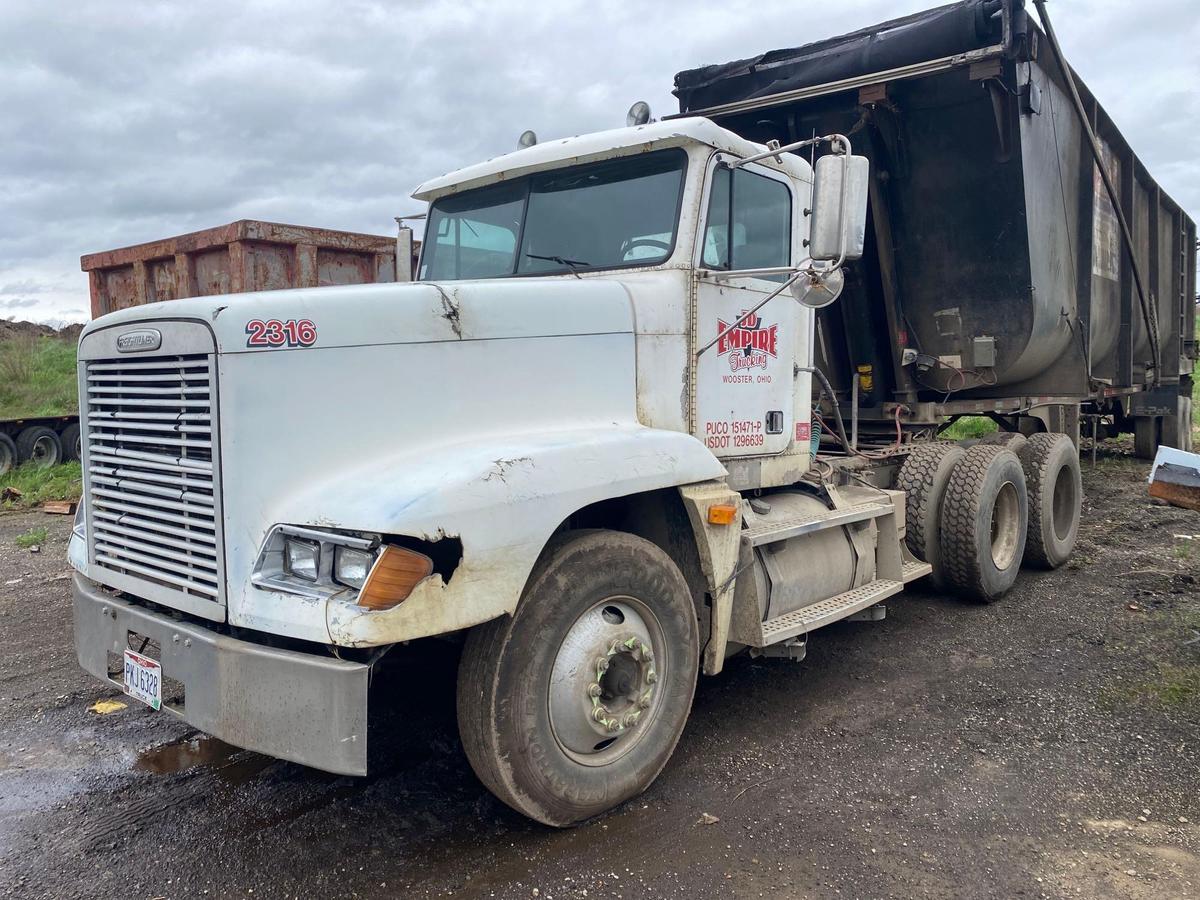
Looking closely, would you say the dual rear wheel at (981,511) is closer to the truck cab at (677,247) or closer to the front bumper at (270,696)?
the truck cab at (677,247)

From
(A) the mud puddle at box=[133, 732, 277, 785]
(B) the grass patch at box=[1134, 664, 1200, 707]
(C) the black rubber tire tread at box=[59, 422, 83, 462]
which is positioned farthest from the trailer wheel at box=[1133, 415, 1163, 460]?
(C) the black rubber tire tread at box=[59, 422, 83, 462]

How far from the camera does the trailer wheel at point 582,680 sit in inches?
117

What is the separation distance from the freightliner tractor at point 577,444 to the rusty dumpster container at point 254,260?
87.5 inches

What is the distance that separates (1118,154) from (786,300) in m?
5.91

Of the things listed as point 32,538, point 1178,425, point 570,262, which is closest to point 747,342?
point 570,262

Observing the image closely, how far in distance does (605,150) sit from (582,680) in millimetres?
2384

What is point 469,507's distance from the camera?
110 inches

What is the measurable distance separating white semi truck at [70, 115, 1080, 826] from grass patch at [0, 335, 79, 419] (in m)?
13.0

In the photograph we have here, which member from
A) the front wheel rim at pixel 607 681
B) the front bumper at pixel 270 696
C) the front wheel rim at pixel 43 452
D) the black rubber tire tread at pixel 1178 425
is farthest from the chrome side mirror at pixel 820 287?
the front wheel rim at pixel 43 452

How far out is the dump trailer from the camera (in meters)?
5.76

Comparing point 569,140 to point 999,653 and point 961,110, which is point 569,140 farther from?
point 999,653

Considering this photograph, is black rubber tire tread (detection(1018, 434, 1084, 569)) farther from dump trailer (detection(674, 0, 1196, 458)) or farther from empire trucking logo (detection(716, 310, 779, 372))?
empire trucking logo (detection(716, 310, 779, 372))

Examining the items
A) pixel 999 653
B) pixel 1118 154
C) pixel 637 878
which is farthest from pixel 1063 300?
pixel 637 878

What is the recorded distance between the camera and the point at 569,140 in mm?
4301
